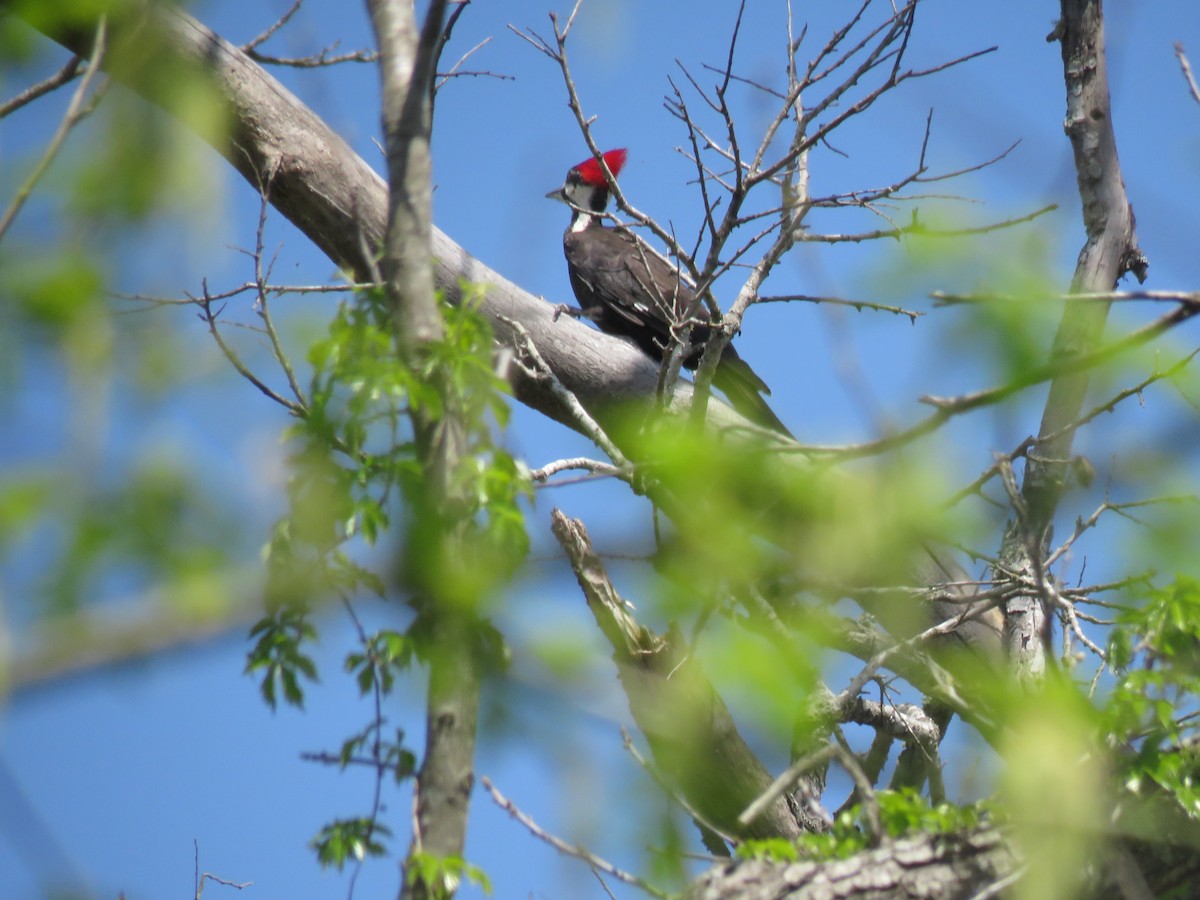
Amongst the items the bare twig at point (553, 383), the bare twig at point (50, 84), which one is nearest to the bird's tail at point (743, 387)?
the bare twig at point (553, 383)

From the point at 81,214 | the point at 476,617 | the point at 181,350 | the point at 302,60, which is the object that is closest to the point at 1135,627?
the point at 476,617

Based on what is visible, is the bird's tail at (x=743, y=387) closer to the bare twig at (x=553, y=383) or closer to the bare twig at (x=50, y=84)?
the bare twig at (x=553, y=383)

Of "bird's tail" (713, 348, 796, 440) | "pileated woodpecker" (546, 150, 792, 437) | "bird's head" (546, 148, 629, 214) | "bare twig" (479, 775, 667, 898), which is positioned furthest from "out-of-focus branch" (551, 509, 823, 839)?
"bird's head" (546, 148, 629, 214)

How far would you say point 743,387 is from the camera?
4703mm

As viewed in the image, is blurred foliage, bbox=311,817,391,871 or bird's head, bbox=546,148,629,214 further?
bird's head, bbox=546,148,629,214

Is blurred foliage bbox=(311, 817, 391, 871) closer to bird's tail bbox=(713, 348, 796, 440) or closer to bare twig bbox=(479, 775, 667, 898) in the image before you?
bare twig bbox=(479, 775, 667, 898)

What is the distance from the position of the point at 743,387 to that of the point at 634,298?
917 millimetres

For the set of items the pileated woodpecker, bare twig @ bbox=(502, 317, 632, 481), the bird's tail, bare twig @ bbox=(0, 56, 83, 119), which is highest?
the pileated woodpecker

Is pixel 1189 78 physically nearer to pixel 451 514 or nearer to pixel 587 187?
pixel 451 514

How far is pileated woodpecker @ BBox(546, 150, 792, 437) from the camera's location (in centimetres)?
→ 468

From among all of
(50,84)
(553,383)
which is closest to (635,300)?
(553,383)

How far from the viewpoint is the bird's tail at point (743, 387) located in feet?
15.2

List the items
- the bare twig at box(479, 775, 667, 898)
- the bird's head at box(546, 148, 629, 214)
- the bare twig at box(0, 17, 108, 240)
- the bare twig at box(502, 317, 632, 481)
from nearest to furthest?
1. the bare twig at box(0, 17, 108, 240)
2. the bare twig at box(479, 775, 667, 898)
3. the bare twig at box(502, 317, 632, 481)
4. the bird's head at box(546, 148, 629, 214)

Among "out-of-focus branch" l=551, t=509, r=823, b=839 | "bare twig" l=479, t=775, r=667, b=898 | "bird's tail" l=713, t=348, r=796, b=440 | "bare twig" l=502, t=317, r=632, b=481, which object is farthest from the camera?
"bird's tail" l=713, t=348, r=796, b=440
